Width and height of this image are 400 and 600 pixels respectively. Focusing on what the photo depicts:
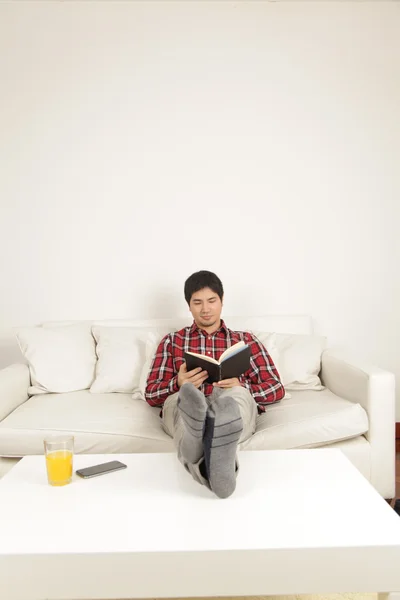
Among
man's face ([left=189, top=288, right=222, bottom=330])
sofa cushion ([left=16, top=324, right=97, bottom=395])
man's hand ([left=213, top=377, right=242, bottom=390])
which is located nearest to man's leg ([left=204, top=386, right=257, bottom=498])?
man's hand ([left=213, top=377, right=242, bottom=390])

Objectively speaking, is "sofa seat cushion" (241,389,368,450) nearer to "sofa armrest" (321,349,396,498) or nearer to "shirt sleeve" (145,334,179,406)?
"sofa armrest" (321,349,396,498)

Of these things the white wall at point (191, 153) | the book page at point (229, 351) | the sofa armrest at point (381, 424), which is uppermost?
the white wall at point (191, 153)

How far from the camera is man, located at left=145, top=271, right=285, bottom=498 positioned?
1.73m

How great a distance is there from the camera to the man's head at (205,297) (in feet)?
9.27

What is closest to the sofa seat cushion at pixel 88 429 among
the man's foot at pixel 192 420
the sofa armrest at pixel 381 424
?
the man's foot at pixel 192 420

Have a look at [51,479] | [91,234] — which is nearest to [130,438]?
[51,479]

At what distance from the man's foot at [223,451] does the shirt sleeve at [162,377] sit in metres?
0.97

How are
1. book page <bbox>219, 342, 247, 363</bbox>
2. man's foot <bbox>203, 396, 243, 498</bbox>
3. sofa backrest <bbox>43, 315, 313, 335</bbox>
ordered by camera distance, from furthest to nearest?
sofa backrest <bbox>43, 315, 313, 335</bbox> < book page <bbox>219, 342, 247, 363</bbox> < man's foot <bbox>203, 396, 243, 498</bbox>

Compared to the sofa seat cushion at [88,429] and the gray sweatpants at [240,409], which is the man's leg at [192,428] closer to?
the gray sweatpants at [240,409]

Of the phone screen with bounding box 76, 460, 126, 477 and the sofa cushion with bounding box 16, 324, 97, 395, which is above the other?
the sofa cushion with bounding box 16, 324, 97, 395

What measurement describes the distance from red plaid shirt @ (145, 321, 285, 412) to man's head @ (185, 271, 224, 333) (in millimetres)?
88

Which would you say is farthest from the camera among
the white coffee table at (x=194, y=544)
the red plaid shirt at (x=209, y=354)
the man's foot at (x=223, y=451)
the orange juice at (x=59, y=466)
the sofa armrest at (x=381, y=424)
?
the red plaid shirt at (x=209, y=354)

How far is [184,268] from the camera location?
3.63 m

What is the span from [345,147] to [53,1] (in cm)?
191
